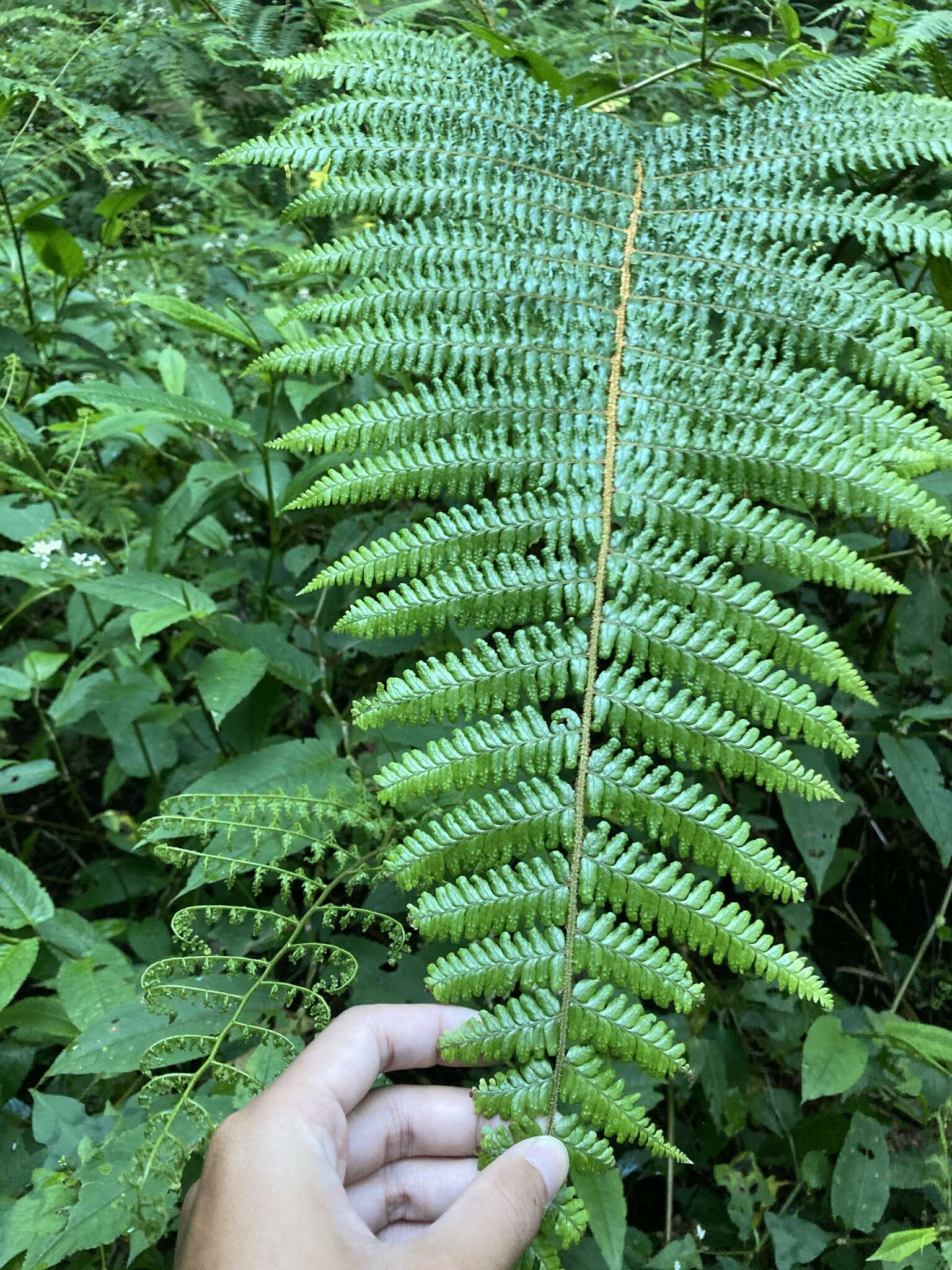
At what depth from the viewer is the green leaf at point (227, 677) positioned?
1.63m

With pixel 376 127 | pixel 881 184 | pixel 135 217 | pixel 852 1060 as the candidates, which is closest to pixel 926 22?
pixel 881 184

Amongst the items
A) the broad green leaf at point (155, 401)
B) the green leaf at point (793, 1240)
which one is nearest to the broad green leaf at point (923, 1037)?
the green leaf at point (793, 1240)

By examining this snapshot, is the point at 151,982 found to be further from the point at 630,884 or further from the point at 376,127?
the point at 376,127

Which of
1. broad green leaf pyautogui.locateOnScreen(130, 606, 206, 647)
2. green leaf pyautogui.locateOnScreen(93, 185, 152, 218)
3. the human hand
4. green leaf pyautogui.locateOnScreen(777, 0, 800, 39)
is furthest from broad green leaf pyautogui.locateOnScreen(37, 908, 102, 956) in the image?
green leaf pyautogui.locateOnScreen(777, 0, 800, 39)

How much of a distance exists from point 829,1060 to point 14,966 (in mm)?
1566

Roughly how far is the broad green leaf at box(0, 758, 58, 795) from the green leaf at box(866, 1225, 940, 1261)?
196cm

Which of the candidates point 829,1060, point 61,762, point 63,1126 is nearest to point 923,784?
point 829,1060

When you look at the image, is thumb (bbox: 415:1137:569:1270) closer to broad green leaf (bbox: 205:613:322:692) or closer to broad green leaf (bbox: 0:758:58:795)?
broad green leaf (bbox: 205:613:322:692)

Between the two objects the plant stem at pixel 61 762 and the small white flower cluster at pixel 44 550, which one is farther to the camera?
the plant stem at pixel 61 762

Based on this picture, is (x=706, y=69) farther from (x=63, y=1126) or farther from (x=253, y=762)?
(x=63, y=1126)

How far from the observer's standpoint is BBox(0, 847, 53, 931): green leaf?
1.74m

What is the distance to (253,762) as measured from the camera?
1735 mm

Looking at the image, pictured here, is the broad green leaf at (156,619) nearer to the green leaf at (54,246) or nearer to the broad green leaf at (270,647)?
the broad green leaf at (270,647)

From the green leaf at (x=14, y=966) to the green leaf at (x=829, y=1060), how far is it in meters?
1.47
